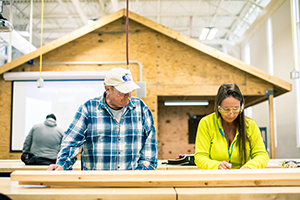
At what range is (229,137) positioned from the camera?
2.19 m

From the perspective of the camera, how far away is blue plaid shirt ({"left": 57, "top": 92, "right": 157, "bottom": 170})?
2.14 m

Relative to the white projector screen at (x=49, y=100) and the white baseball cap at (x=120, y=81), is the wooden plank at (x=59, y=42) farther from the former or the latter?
the white baseball cap at (x=120, y=81)

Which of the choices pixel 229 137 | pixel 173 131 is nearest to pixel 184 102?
pixel 173 131

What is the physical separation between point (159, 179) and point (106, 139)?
764 mm

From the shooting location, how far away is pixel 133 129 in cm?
220

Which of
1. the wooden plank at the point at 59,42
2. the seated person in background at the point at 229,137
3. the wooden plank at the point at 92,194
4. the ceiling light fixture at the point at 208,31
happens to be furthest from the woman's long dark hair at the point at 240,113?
the ceiling light fixture at the point at 208,31

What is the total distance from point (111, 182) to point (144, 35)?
16.5ft

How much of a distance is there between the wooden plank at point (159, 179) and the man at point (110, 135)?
57cm

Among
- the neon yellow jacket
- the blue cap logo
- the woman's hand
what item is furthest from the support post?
the blue cap logo

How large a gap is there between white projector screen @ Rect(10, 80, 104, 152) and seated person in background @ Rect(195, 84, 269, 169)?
427cm

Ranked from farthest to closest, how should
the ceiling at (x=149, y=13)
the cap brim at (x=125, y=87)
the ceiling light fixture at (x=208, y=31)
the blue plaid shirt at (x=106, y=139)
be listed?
the ceiling at (x=149, y=13)
the ceiling light fixture at (x=208, y=31)
the blue plaid shirt at (x=106, y=139)
the cap brim at (x=125, y=87)

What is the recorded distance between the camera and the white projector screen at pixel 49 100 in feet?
20.2

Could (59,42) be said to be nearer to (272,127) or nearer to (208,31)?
(272,127)

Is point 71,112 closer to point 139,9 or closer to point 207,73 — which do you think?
point 207,73
